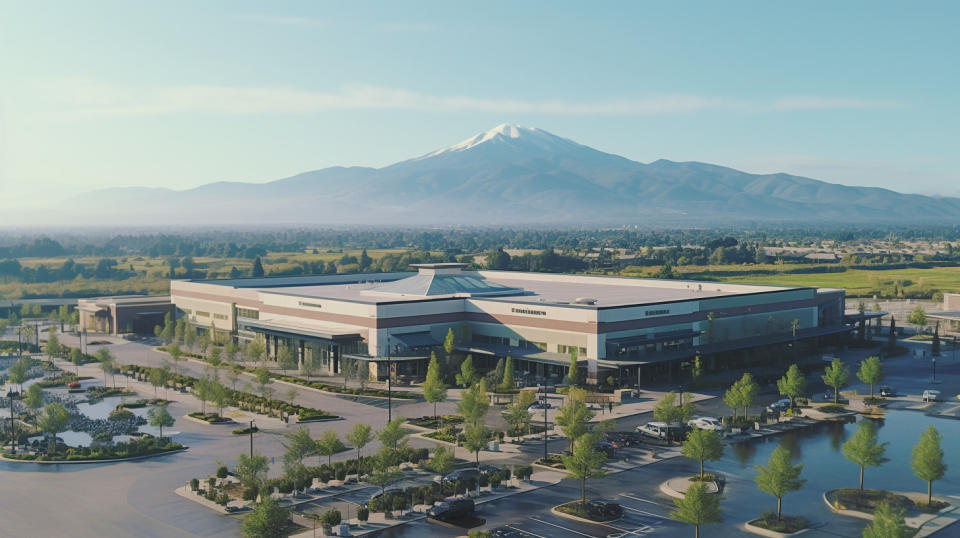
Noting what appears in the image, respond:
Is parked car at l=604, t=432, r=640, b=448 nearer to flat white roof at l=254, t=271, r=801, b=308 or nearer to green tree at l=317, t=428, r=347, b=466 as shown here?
green tree at l=317, t=428, r=347, b=466

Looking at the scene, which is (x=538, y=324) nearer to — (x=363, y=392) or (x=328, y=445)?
(x=363, y=392)

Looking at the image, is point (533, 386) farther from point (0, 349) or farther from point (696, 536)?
point (0, 349)

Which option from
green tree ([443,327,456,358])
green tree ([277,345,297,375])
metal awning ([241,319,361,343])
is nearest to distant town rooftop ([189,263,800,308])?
metal awning ([241,319,361,343])

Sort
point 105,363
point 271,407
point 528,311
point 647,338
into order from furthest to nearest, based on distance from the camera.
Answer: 1. point 528,311
2. point 105,363
3. point 647,338
4. point 271,407

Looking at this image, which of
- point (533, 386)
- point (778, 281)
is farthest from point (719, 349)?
point (778, 281)

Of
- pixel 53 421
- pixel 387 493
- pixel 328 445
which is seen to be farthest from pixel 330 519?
pixel 53 421

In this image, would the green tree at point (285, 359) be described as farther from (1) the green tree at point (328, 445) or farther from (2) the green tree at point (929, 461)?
(2) the green tree at point (929, 461)
